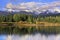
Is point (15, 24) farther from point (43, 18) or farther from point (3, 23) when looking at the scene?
point (43, 18)

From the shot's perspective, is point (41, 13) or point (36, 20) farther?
point (41, 13)

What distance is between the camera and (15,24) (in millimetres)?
36094

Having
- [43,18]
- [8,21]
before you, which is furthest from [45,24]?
[8,21]

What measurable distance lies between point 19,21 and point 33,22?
2.50 meters

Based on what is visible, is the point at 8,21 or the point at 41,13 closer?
the point at 8,21

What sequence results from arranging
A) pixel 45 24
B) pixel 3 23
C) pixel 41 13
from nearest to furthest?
pixel 3 23, pixel 45 24, pixel 41 13

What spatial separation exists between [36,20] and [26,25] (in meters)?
2.32

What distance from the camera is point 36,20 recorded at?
37250 mm

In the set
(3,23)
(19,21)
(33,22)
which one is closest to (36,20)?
(33,22)

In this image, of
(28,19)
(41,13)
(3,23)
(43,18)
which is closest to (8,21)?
(3,23)

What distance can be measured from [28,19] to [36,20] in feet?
5.50

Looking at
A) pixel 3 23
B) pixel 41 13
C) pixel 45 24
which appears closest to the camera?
pixel 3 23

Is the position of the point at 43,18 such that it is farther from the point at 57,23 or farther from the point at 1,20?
the point at 1,20

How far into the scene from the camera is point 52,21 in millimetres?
36688
